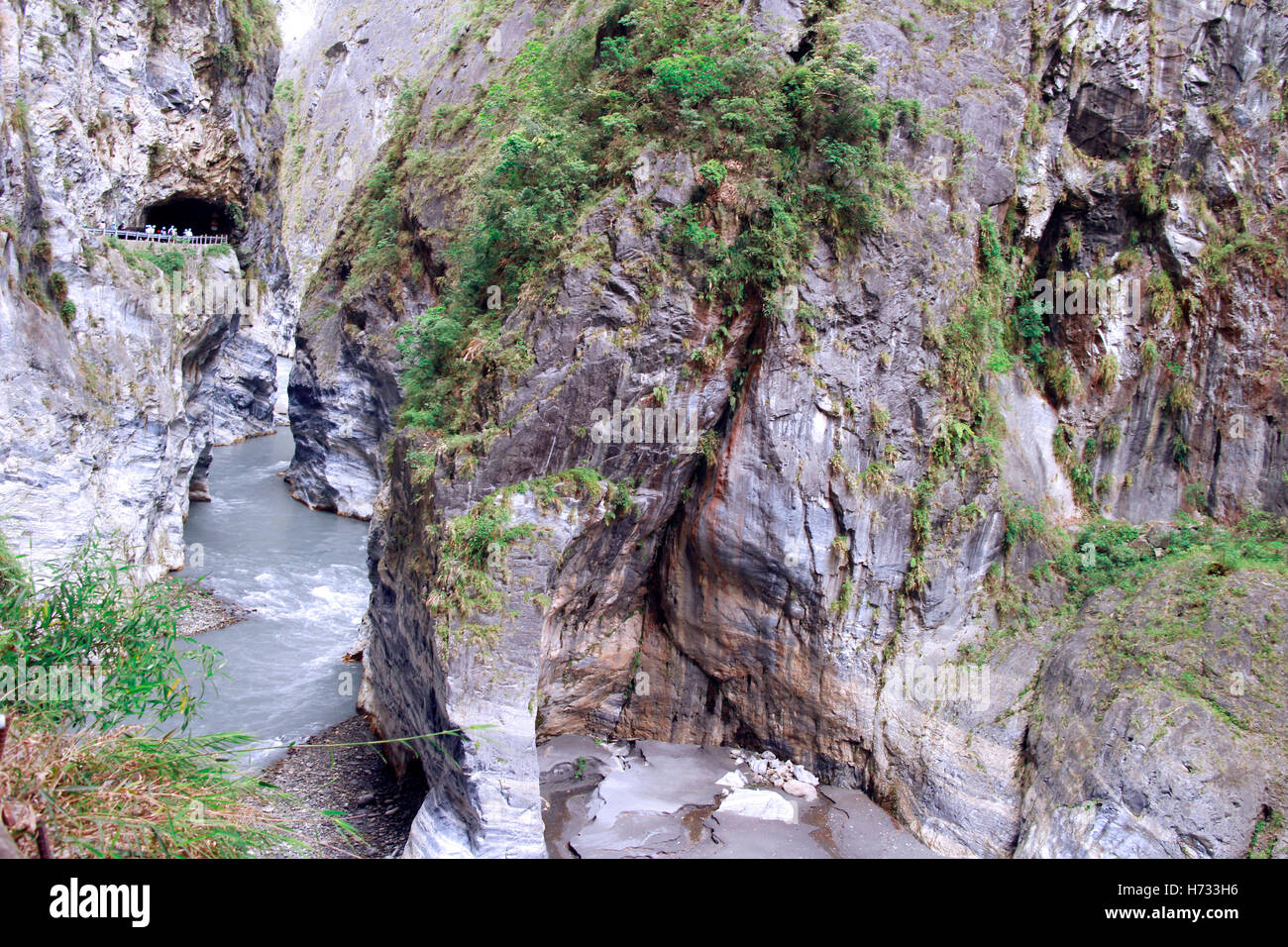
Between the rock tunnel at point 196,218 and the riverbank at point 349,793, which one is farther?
the rock tunnel at point 196,218

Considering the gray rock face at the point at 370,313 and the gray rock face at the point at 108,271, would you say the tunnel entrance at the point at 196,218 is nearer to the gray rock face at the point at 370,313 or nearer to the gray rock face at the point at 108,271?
the gray rock face at the point at 108,271

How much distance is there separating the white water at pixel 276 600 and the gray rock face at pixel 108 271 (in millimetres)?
2864

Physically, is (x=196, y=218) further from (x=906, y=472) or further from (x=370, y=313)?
(x=906, y=472)

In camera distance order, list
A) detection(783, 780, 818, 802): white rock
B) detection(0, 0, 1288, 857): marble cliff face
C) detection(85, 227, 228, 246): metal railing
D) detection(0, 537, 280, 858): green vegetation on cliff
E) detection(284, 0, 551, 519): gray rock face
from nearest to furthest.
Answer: detection(0, 537, 280, 858): green vegetation on cliff
detection(0, 0, 1288, 857): marble cliff face
detection(783, 780, 818, 802): white rock
detection(284, 0, 551, 519): gray rock face
detection(85, 227, 228, 246): metal railing

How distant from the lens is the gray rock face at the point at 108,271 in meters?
16.6

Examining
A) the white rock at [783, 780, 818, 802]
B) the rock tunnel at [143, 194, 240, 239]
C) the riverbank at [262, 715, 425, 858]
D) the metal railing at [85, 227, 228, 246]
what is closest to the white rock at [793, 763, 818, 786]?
the white rock at [783, 780, 818, 802]

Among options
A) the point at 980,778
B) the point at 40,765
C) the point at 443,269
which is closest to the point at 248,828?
the point at 40,765

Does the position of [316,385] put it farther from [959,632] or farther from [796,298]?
[959,632]

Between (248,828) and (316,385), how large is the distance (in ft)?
→ 90.4

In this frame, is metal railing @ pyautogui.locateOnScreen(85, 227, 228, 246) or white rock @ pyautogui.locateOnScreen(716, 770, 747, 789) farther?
metal railing @ pyautogui.locateOnScreen(85, 227, 228, 246)

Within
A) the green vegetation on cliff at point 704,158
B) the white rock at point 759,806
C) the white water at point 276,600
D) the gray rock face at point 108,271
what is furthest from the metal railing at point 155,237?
the white rock at point 759,806

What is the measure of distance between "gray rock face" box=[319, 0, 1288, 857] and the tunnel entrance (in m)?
19.9

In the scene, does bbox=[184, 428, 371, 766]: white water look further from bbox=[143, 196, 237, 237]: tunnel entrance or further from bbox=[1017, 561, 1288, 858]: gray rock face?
bbox=[1017, 561, 1288, 858]: gray rock face

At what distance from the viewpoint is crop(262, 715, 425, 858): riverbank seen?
11711mm
